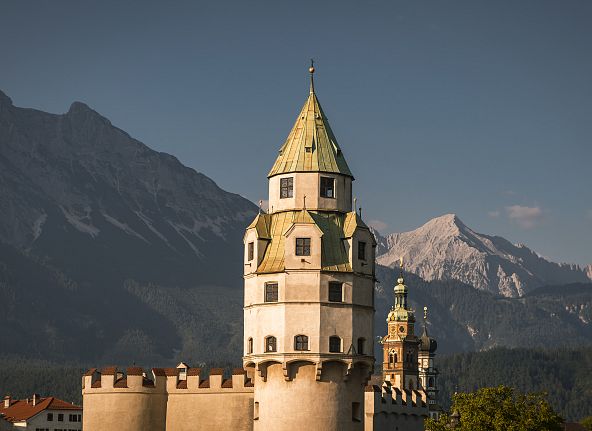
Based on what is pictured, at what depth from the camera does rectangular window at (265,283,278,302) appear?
88838 mm

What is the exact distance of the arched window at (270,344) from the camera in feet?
290

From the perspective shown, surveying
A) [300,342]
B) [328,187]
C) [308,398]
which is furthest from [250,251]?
[308,398]

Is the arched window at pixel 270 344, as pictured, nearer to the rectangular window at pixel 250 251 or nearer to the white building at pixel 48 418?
the rectangular window at pixel 250 251

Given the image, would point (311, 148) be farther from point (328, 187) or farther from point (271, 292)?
point (271, 292)

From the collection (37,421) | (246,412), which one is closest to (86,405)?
(246,412)

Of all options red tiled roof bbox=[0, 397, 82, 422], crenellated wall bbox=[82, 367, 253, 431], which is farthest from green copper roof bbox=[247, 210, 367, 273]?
red tiled roof bbox=[0, 397, 82, 422]

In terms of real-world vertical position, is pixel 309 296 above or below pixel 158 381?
above

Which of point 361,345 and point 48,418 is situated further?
point 48,418

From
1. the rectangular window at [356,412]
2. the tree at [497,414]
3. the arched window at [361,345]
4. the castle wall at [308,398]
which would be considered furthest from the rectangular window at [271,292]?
the tree at [497,414]

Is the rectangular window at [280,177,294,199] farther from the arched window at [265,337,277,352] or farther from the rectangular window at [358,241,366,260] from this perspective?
the arched window at [265,337,277,352]

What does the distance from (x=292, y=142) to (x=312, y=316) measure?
1264 centimetres

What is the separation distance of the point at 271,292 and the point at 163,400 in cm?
1433

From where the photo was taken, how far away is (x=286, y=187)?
91500mm

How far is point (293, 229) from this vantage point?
291 ft
